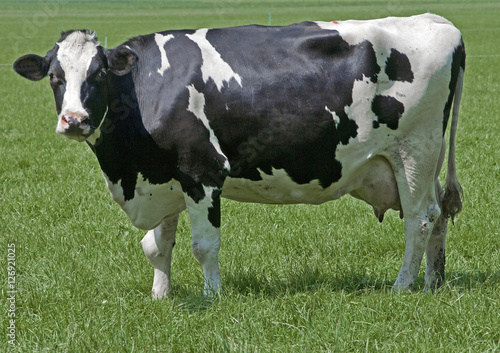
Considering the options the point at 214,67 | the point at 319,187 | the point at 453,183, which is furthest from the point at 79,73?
the point at 453,183

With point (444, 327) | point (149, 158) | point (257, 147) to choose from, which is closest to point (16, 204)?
point (149, 158)

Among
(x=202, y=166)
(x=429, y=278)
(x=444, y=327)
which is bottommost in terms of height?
(x=429, y=278)

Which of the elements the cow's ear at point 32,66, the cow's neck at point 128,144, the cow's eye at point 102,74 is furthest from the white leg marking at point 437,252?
the cow's ear at point 32,66

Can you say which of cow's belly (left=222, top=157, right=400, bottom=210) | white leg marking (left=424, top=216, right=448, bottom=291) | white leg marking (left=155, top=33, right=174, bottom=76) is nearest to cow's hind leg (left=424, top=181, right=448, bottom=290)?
white leg marking (left=424, top=216, right=448, bottom=291)

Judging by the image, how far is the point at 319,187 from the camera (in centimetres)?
454

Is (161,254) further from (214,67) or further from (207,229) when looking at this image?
(214,67)

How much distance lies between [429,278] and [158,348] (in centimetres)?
223

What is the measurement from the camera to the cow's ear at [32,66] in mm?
4137

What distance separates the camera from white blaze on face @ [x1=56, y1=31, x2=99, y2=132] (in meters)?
3.82

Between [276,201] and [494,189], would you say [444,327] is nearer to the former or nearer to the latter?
[276,201]

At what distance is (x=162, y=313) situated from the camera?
Result: 4.19 meters

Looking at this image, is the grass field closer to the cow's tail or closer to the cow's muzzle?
the cow's tail

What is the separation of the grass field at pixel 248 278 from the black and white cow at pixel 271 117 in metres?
0.47

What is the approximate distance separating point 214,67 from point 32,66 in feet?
3.92
